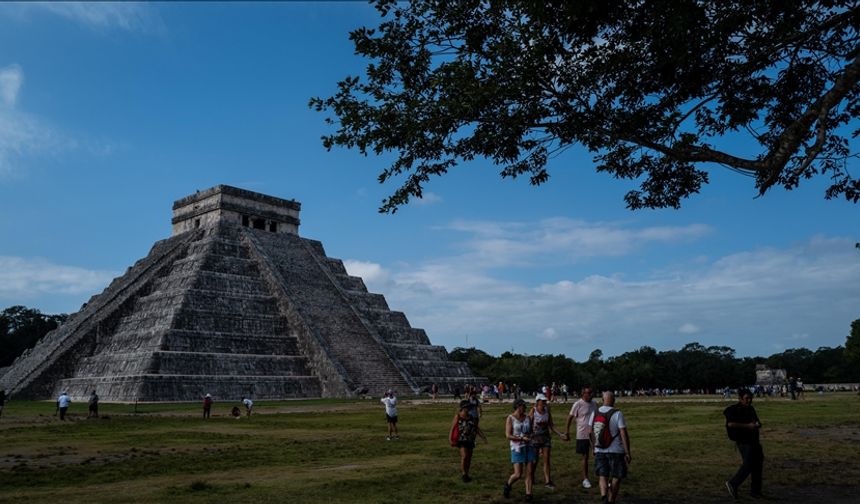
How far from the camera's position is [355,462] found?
11.6 m

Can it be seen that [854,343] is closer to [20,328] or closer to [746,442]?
[746,442]

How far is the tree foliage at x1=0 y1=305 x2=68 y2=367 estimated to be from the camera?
72.2m

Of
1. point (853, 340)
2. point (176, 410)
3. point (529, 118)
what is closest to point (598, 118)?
point (529, 118)

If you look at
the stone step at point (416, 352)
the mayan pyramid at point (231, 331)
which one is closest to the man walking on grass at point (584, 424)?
the mayan pyramid at point (231, 331)

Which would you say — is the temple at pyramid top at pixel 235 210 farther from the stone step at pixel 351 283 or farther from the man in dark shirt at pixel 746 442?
the man in dark shirt at pixel 746 442

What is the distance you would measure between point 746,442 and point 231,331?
97.5ft

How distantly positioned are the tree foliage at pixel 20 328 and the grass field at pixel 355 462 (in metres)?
60.9

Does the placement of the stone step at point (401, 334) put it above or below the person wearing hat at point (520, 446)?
above

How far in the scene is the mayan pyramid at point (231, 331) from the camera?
3092 cm

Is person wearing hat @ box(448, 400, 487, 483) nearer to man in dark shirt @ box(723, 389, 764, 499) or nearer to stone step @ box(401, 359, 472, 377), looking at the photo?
man in dark shirt @ box(723, 389, 764, 499)

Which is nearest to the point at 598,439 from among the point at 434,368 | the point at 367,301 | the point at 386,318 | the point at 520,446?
the point at 520,446

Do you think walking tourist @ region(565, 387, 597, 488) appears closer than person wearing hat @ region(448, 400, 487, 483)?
Yes

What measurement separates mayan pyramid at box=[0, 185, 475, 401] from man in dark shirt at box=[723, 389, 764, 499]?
25077 mm

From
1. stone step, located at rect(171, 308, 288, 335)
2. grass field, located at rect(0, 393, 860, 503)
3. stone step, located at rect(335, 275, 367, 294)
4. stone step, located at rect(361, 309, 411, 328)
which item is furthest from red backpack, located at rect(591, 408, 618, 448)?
stone step, located at rect(335, 275, 367, 294)
